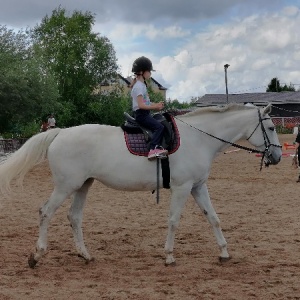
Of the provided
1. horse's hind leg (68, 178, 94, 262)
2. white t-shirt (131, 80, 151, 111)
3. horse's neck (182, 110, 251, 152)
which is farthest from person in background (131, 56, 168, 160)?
horse's hind leg (68, 178, 94, 262)

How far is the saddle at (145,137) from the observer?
309 inches

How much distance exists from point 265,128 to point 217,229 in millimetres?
1605

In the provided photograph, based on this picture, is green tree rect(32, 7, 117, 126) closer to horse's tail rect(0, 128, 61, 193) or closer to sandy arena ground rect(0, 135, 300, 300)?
sandy arena ground rect(0, 135, 300, 300)

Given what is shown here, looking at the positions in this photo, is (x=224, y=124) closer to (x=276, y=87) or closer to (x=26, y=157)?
(x=26, y=157)

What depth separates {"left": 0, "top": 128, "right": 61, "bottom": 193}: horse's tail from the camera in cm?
812

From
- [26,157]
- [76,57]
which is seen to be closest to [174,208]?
[26,157]

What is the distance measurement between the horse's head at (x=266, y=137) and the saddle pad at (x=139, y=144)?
1164mm

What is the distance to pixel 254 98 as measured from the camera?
306 feet

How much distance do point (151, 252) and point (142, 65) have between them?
276 centimetres

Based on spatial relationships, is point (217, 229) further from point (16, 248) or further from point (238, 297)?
point (16, 248)

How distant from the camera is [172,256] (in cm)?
777

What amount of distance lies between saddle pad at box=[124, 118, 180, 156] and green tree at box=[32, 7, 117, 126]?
49008 millimetres

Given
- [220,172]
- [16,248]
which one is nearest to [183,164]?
[16,248]

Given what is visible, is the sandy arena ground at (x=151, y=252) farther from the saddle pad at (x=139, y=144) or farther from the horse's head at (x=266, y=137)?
the saddle pad at (x=139, y=144)
